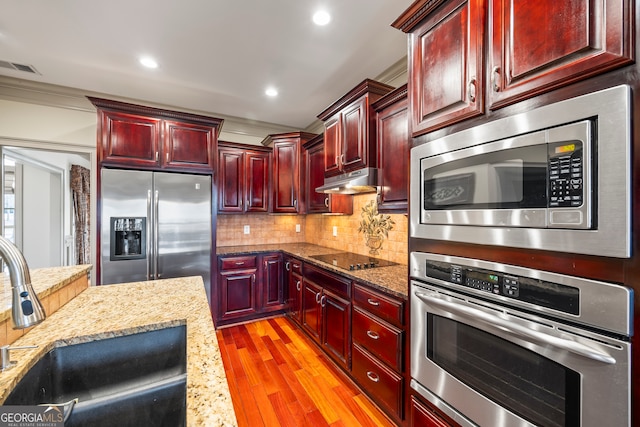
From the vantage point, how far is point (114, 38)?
2174 millimetres

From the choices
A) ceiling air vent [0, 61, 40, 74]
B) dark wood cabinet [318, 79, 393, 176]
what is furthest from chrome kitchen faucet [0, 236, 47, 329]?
ceiling air vent [0, 61, 40, 74]

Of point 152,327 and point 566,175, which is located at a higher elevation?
point 566,175

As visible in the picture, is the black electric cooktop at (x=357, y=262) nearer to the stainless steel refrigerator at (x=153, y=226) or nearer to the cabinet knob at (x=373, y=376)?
the cabinet knob at (x=373, y=376)

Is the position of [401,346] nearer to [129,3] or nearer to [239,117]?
[129,3]

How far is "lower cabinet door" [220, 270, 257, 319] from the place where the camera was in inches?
129

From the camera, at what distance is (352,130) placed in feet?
8.08

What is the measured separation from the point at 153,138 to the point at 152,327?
2.40m

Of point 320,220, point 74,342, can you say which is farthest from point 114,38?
point 320,220

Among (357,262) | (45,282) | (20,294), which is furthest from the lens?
(357,262)

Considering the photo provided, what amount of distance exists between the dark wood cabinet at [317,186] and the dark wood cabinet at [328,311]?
0.80m

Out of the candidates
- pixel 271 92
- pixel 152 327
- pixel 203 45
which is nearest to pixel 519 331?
pixel 152 327

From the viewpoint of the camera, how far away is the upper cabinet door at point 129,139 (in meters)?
2.64

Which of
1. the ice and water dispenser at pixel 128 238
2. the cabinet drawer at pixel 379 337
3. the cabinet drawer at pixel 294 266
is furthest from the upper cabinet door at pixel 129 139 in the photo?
the cabinet drawer at pixel 379 337

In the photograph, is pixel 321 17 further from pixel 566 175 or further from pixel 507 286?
pixel 507 286
